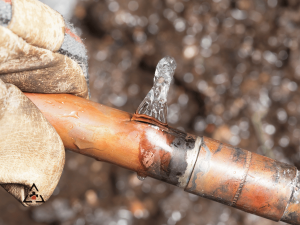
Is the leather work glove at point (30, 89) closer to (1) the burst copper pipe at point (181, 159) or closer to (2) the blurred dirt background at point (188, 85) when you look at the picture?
(1) the burst copper pipe at point (181, 159)

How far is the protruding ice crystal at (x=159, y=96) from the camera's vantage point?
1.04 m

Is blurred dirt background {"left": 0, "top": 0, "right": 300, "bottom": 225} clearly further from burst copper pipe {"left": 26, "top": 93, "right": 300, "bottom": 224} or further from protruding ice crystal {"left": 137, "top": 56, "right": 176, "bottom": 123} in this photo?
burst copper pipe {"left": 26, "top": 93, "right": 300, "bottom": 224}

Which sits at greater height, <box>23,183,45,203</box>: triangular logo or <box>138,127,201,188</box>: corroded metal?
<box>138,127,201,188</box>: corroded metal

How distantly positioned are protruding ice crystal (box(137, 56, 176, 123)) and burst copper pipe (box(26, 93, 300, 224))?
102 millimetres

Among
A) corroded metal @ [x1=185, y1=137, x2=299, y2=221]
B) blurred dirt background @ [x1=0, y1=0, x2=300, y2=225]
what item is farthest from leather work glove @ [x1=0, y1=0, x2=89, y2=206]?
blurred dirt background @ [x1=0, y1=0, x2=300, y2=225]

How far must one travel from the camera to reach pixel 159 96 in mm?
1145

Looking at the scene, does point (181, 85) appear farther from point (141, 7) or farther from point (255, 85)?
point (141, 7)

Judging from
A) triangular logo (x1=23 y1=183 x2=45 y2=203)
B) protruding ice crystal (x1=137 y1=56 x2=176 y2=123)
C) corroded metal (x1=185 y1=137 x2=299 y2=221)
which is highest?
protruding ice crystal (x1=137 y1=56 x2=176 y2=123)

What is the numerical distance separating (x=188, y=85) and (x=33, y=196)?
174 centimetres

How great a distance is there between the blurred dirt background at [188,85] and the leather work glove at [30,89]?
1392 millimetres

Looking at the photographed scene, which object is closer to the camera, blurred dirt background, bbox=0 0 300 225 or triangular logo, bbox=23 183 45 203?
triangular logo, bbox=23 183 45 203

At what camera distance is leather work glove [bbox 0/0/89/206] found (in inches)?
30.0

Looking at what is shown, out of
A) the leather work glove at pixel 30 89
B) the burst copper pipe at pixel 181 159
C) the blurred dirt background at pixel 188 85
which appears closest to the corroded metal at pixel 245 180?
the burst copper pipe at pixel 181 159

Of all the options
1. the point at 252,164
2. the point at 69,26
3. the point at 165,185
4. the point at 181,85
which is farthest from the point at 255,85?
the point at 69,26
